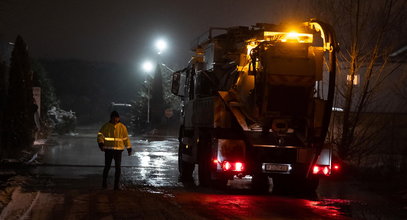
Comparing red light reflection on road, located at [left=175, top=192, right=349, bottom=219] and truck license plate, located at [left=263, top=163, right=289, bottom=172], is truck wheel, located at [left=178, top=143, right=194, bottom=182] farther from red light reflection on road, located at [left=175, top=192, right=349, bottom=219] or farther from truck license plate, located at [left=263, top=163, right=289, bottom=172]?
truck license plate, located at [left=263, top=163, right=289, bottom=172]

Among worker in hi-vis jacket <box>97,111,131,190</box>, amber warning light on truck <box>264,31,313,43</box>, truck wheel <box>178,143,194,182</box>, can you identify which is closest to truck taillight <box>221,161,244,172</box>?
worker in hi-vis jacket <box>97,111,131,190</box>

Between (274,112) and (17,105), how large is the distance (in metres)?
16.8

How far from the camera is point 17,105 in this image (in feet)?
86.5

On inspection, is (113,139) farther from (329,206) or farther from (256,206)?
(329,206)

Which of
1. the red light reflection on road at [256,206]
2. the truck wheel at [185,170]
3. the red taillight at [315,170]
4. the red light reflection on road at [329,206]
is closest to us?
the red light reflection on road at [256,206]

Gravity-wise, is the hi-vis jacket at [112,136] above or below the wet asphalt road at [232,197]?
above

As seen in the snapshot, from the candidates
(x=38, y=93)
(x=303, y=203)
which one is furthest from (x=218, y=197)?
(x=38, y=93)

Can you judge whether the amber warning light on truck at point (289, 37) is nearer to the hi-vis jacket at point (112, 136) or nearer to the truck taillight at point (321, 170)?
the truck taillight at point (321, 170)

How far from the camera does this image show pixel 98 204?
1099 cm

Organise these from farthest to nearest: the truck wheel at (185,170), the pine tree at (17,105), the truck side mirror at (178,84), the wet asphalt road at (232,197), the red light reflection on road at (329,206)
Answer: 1. the pine tree at (17,105)
2. the truck side mirror at (178,84)
3. the truck wheel at (185,170)
4. the red light reflection on road at (329,206)
5. the wet asphalt road at (232,197)

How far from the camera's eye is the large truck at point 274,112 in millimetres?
12539

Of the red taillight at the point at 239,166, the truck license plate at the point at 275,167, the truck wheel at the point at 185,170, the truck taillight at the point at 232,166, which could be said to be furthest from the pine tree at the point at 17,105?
the truck license plate at the point at 275,167

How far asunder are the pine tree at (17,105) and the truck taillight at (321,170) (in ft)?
53.2

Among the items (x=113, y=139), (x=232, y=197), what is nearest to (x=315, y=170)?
(x=232, y=197)
